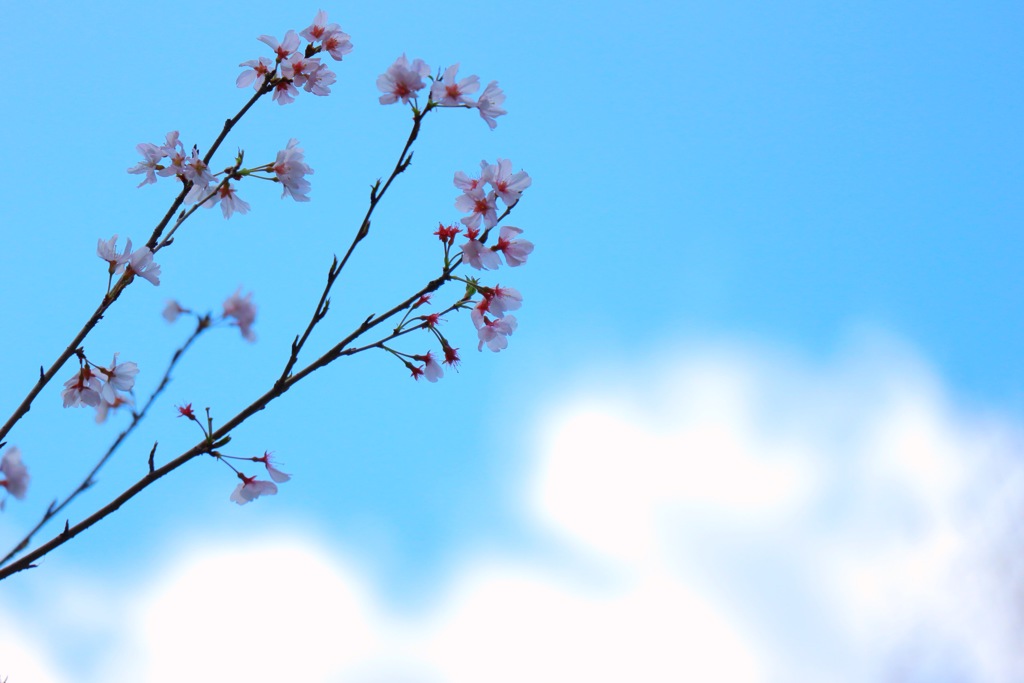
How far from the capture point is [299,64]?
8.51ft

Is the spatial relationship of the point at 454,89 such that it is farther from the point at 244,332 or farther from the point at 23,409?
the point at 23,409

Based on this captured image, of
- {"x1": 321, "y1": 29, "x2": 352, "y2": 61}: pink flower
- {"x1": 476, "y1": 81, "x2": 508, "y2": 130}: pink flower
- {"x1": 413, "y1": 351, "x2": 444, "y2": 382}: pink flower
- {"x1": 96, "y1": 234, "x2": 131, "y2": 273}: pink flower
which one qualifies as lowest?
{"x1": 96, "y1": 234, "x2": 131, "y2": 273}: pink flower

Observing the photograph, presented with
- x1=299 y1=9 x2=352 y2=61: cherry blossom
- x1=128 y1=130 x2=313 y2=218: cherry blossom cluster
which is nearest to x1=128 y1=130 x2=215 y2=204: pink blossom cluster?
x1=128 y1=130 x2=313 y2=218: cherry blossom cluster

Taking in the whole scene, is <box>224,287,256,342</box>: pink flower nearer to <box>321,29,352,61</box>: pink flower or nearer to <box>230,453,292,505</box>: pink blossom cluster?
<box>230,453,292,505</box>: pink blossom cluster

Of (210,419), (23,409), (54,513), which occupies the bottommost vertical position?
(54,513)

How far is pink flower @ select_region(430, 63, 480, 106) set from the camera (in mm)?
2289

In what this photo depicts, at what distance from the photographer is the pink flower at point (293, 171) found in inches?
96.0

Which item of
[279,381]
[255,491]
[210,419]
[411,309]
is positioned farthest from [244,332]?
[255,491]

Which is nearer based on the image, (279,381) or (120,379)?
(279,381)

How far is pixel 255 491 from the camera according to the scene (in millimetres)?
2373

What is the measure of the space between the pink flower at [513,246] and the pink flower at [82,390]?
50.1 inches

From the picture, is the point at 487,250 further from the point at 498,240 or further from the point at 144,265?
the point at 144,265

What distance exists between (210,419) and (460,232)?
88 cm

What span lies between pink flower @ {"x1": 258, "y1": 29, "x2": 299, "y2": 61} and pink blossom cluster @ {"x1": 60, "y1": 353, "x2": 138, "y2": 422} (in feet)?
3.48
